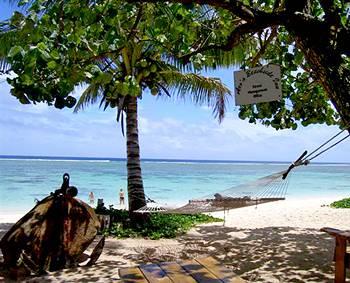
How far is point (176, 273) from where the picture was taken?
2475mm

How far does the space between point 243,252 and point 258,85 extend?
299cm

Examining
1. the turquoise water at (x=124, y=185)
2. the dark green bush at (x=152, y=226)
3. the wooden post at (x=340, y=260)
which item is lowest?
the turquoise water at (x=124, y=185)

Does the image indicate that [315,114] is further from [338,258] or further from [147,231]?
[147,231]

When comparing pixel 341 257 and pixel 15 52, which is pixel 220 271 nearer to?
pixel 341 257

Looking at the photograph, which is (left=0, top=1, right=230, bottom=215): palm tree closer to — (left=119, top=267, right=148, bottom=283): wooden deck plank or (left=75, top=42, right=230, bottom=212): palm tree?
(left=119, top=267, right=148, bottom=283): wooden deck plank

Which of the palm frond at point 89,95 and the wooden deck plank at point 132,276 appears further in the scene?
the palm frond at point 89,95

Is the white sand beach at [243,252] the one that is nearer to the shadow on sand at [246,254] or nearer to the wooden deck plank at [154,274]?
the shadow on sand at [246,254]

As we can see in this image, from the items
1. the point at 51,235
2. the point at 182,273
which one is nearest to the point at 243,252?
the point at 51,235

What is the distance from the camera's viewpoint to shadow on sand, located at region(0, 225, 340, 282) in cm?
399

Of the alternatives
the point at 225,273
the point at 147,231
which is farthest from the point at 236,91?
the point at 147,231

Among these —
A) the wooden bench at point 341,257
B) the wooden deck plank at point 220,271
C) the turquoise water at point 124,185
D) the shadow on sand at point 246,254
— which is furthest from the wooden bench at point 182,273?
the turquoise water at point 124,185

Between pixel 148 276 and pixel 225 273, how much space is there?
48 cm

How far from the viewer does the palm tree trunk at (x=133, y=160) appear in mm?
7238

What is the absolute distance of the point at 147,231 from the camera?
6742mm
